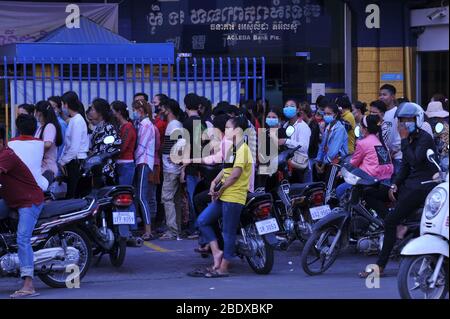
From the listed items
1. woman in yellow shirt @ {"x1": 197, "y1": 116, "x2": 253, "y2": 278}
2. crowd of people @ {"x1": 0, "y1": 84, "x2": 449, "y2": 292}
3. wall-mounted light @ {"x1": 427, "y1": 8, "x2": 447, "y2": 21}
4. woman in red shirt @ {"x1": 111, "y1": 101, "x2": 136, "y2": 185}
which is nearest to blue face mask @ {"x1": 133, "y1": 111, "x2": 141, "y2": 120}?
crowd of people @ {"x1": 0, "y1": 84, "x2": 449, "y2": 292}

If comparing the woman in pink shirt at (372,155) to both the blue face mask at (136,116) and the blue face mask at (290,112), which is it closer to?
the blue face mask at (290,112)

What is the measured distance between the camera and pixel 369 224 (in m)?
9.54

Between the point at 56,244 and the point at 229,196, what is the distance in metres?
1.86

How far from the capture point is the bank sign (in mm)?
16641

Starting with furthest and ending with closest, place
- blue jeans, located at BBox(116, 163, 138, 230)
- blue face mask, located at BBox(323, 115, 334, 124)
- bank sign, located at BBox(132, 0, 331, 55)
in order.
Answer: bank sign, located at BBox(132, 0, 331, 55) < blue face mask, located at BBox(323, 115, 334, 124) < blue jeans, located at BBox(116, 163, 138, 230)

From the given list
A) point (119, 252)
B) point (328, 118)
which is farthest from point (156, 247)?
point (328, 118)

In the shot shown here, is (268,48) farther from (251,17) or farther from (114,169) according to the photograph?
(114,169)

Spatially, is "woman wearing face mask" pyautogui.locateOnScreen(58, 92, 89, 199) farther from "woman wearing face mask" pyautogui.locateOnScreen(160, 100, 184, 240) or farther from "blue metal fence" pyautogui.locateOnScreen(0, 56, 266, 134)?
"blue metal fence" pyautogui.locateOnScreen(0, 56, 266, 134)

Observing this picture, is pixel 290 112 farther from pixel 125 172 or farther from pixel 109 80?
pixel 109 80

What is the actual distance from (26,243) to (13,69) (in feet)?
16.8

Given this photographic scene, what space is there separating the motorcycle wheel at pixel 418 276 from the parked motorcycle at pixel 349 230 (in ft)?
6.07

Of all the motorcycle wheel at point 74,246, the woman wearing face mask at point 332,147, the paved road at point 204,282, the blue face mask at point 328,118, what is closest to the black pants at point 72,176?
the paved road at point 204,282

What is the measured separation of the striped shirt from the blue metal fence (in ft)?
5.44

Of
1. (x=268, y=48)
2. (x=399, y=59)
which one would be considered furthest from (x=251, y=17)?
(x=399, y=59)
